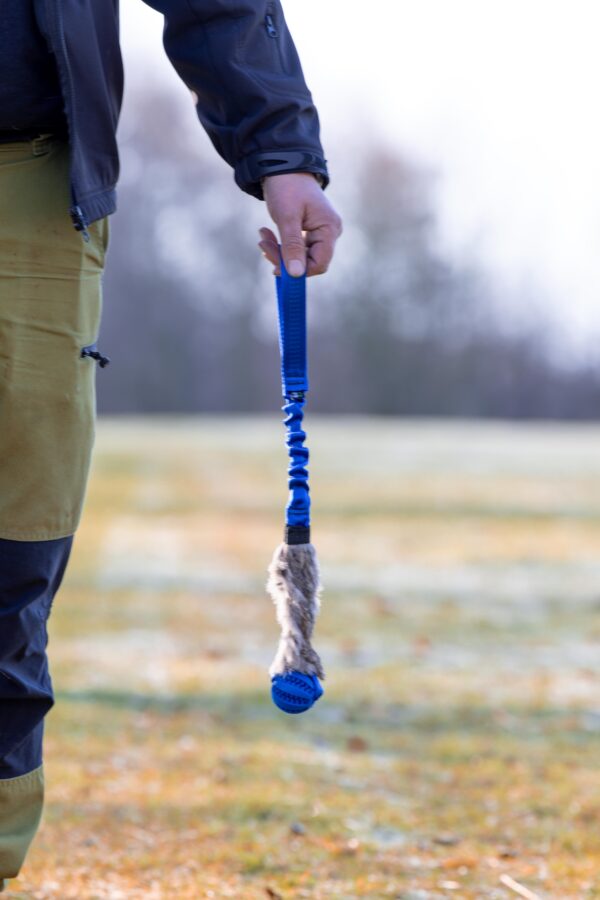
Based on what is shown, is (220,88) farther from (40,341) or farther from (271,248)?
(40,341)

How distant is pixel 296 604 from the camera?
203 centimetres

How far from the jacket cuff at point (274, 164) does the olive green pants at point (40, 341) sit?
0.29 metres

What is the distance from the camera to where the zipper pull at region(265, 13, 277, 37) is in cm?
198

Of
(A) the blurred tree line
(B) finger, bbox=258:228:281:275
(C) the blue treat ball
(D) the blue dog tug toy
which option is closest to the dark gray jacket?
(B) finger, bbox=258:228:281:275

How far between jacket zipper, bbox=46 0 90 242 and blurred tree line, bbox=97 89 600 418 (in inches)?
1322

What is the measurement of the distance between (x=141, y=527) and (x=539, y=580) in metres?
4.13

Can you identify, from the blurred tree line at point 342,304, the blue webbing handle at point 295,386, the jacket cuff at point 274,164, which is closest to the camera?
the jacket cuff at point 274,164

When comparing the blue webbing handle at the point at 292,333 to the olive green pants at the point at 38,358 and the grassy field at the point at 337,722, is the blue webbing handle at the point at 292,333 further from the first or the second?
the grassy field at the point at 337,722

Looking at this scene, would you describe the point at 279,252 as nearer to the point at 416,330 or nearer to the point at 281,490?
the point at 281,490

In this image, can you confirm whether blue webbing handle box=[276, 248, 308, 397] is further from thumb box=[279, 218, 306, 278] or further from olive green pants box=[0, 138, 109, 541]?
olive green pants box=[0, 138, 109, 541]

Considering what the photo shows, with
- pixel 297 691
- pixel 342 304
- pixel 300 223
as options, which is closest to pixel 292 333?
pixel 300 223

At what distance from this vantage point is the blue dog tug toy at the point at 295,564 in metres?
2.02

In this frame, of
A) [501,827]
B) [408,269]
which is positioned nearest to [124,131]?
[408,269]

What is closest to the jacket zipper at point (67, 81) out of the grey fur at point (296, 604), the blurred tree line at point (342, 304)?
the grey fur at point (296, 604)
